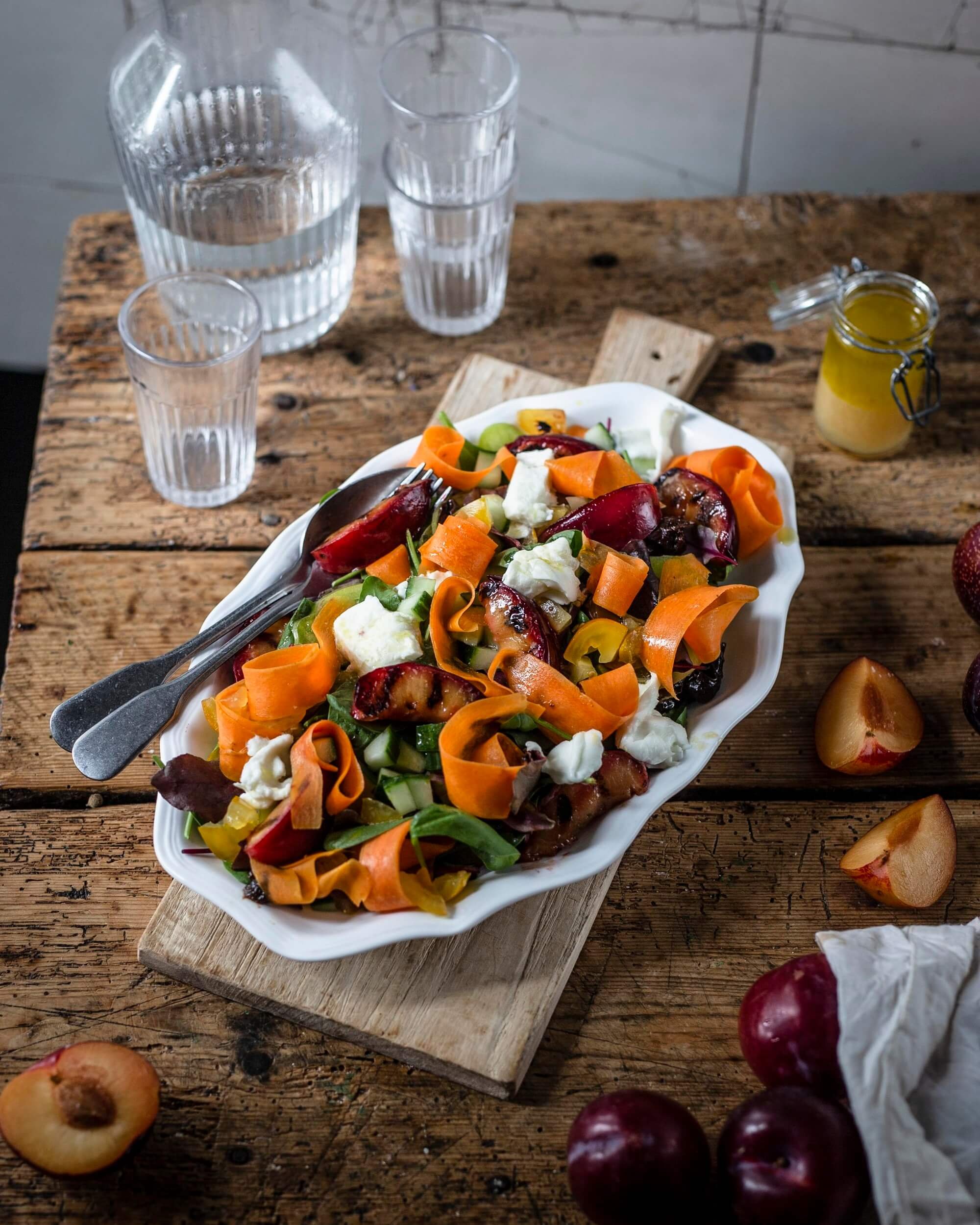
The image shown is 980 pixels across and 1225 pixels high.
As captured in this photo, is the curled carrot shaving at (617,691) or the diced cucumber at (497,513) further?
the diced cucumber at (497,513)

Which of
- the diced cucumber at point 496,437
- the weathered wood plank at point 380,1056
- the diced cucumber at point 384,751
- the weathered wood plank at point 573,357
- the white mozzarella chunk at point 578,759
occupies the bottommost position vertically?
the weathered wood plank at point 380,1056

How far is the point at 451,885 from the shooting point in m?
1.18

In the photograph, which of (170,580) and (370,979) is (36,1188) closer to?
(370,979)

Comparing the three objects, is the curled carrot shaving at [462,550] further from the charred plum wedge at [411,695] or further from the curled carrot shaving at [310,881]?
the curled carrot shaving at [310,881]

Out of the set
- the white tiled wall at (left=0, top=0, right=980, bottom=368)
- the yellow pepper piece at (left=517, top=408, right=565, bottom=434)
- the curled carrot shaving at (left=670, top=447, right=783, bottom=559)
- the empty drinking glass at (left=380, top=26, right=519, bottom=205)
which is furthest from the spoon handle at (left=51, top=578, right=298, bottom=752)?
the white tiled wall at (left=0, top=0, right=980, bottom=368)

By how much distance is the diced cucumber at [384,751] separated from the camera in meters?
1.24

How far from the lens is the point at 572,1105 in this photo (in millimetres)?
1225

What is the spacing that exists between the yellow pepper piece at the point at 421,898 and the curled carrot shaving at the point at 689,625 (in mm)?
348

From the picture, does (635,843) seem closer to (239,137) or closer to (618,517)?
(618,517)

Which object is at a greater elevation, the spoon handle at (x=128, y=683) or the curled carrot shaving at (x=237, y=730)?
the curled carrot shaving at (x=237, y=730)

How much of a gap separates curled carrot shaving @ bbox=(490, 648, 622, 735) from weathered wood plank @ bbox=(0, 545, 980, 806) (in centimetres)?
29

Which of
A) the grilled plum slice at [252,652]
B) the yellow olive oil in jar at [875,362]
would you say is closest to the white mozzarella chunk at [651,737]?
the grilled plum slice at [252,652]

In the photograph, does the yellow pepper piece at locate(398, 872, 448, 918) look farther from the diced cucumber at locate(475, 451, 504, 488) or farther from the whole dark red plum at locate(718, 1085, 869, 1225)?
the diced cucumber at locate(475, 451, 504, 488)

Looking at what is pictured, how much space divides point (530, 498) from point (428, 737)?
13.2 inches
